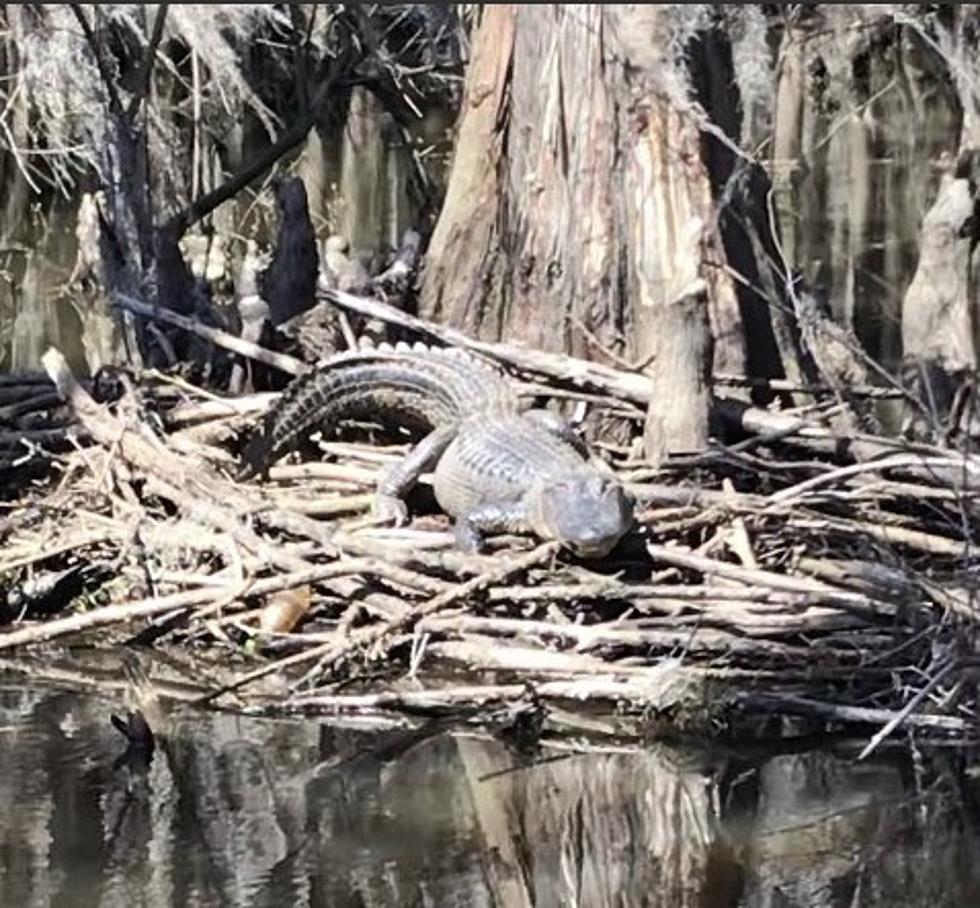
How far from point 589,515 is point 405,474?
1.21m

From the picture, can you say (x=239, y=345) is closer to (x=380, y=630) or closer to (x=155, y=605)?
(x=155, y=605)

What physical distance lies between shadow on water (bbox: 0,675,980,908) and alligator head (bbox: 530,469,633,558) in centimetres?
92

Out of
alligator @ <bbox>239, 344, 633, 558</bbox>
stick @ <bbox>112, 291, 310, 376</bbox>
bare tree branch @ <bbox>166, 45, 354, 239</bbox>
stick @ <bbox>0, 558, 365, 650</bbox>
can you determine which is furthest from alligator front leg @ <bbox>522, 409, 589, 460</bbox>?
bare tree branch @ <bbox>166, 45, 354, 239</bbox>

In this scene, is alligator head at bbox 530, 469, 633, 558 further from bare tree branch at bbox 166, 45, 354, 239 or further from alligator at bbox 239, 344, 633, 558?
bare tree branch at bbox 166, 45, 354, 239

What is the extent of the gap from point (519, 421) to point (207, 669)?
68.0 inches

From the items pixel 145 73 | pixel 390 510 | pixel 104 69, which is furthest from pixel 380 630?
pixel 145 73

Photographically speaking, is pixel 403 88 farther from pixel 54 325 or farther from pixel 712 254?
pixel 712 254

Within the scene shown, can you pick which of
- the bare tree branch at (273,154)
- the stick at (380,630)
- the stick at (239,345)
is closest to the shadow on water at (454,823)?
the stick at (380,630)

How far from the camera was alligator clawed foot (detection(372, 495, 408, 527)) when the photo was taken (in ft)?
24.2

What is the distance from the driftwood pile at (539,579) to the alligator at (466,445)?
10 cm

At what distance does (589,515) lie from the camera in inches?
261

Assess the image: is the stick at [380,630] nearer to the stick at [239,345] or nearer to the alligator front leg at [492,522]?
the alligator front leg at [492,522]

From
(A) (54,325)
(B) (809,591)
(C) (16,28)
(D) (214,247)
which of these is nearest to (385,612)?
(B) (809,591)

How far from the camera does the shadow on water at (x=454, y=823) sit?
16.2 feet
